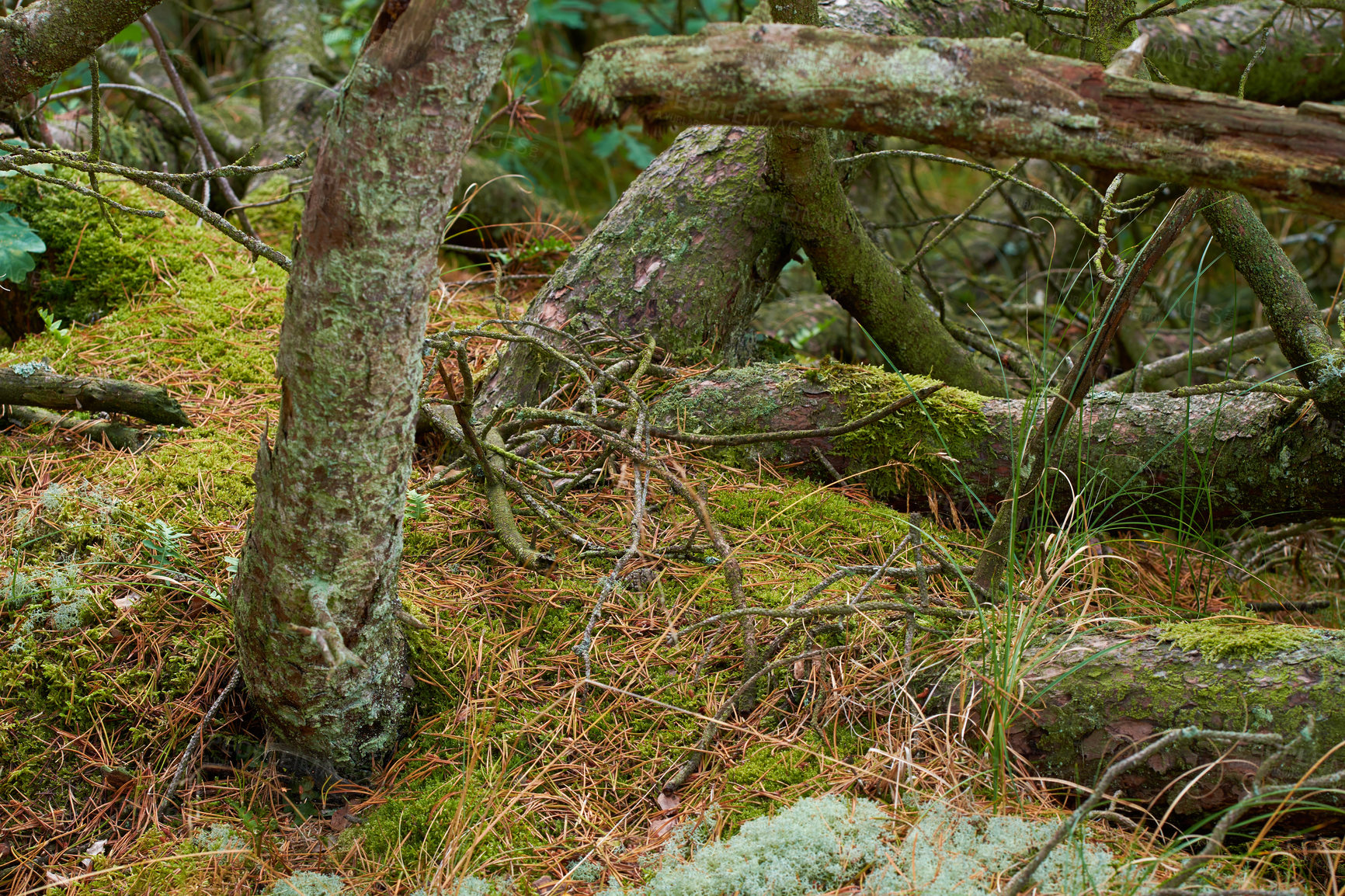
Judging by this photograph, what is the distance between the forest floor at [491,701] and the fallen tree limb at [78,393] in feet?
0.35

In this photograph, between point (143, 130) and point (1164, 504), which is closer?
point (1164, 504)

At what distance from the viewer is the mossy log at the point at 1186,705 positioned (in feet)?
5.08

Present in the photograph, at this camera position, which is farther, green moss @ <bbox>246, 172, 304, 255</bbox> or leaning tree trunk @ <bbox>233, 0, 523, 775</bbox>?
green moss @ <bbox>246, 172, 304, 255</bbox>

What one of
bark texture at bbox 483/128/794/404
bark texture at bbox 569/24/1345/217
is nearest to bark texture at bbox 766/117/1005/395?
bark texture at bbox 483/128/794/404

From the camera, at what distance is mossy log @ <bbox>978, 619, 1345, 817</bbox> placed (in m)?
1.55

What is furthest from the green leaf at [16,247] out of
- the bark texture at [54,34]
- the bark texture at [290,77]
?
the bark texture at [290,77]

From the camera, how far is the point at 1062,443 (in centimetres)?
234

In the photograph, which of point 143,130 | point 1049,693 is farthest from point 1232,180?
point 143,130

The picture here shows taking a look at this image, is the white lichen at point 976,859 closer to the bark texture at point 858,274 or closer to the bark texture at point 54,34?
the bark texture at point 858,274

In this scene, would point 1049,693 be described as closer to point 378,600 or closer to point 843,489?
Answer: point 843,489

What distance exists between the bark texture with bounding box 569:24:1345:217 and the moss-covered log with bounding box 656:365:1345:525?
1209 millimetres

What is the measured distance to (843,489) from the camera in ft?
8.45

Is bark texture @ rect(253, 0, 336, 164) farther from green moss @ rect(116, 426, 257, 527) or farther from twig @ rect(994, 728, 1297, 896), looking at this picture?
twig @ rect(994, 728, 1297, 896)

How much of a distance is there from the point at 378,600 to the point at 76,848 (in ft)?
2.53
